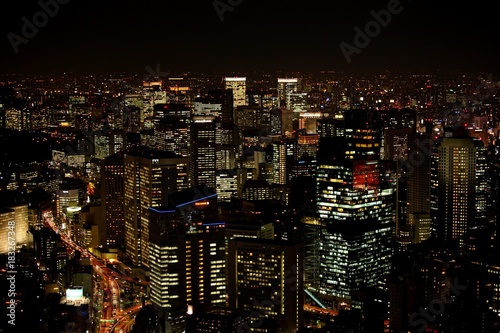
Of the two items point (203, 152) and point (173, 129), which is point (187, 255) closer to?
point (203, 152)

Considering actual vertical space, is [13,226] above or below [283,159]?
below

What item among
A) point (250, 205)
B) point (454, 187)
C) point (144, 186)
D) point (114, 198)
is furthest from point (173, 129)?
point (454, 187)

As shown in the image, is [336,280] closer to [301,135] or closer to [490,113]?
[490,113]

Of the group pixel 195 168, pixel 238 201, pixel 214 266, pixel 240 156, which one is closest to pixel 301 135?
pixel 240 156

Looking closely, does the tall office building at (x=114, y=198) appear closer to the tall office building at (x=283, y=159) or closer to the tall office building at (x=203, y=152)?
the tall office building at (x=203, y=152)

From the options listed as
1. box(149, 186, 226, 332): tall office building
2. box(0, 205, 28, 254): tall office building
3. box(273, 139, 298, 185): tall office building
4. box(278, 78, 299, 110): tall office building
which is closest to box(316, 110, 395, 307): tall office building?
box(149, 186, 226, 332): tall office building

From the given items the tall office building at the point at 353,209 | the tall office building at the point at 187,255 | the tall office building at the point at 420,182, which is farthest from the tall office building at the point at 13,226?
the tall office building at the point at 420,182
